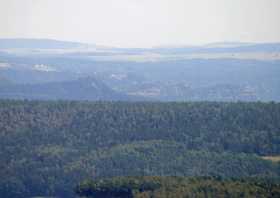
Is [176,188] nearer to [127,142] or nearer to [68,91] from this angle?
[127,142]

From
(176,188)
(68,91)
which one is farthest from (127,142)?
(68,91)

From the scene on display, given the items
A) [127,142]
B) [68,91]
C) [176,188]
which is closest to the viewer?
[176,188]

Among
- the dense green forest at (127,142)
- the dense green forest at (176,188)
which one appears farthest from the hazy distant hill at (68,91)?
the dense green forest at (176,188)

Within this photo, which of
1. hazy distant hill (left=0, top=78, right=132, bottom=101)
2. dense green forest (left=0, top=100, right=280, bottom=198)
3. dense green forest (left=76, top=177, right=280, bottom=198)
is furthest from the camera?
hazy distant hill (left=0, top=78, right=132, bottom=101)

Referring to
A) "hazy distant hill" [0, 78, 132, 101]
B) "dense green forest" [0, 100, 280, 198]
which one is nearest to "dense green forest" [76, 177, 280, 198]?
"dense green forest" [0, 100, 280, 198]

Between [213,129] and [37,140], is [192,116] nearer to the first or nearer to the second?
[213,129]

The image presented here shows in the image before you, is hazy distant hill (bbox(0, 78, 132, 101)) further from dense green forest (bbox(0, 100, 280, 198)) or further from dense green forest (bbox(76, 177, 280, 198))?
dense green forest (bbox(76, 177, 280, 198))

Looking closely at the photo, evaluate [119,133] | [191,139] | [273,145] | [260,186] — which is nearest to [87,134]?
[119,133]

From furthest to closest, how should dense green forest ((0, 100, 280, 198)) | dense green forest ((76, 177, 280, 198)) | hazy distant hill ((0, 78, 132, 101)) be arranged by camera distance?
hazy distant hill ((0, 78, 132, 101)), dense green forest ((0, 100, 280, 198)), dense green forest ((76, 177, 280, 198))
